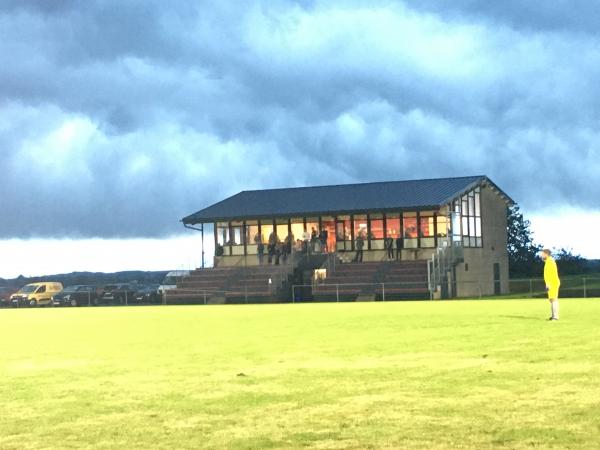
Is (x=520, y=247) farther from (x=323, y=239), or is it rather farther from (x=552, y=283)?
(x=552, y=283)

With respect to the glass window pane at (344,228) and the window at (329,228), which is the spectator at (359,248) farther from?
the window at (329,228)

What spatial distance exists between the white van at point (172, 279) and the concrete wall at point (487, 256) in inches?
677

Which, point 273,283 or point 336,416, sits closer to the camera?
point 336,416

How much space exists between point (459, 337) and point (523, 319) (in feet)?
23.2

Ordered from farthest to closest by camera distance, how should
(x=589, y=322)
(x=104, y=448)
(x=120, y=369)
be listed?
(x=589, y=322)
(x=120, y=369)
(x=104, y=448)

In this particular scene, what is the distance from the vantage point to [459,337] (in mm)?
21500

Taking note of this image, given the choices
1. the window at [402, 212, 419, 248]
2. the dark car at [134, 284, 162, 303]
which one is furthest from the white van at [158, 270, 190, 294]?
the window at [402, 212, 419, 248]

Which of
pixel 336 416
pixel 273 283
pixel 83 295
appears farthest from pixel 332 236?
pixel 336 416

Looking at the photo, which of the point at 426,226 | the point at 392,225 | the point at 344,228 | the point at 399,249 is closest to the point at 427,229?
the point at 426,226

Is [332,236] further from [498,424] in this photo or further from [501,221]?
[498,424]

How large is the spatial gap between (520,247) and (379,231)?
39.2m

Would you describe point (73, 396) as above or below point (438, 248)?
below

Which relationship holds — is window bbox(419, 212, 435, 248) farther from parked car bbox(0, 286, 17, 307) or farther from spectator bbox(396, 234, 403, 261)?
parked car bbox(0, 286, 17, 307)

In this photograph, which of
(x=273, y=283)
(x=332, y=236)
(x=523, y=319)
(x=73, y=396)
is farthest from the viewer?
(x=332, y=236)
